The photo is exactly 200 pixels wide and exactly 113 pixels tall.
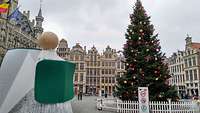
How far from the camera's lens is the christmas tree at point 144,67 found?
15727 millimetres

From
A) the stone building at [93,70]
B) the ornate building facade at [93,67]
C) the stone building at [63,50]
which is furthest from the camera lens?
the stone building at [93,70]

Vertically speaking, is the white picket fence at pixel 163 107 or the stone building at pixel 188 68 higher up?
the stone building at pixel 188 68

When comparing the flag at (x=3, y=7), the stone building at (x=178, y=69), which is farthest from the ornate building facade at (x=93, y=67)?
the flag at (x=3, y=7)

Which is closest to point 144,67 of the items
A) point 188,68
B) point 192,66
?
point 192,66

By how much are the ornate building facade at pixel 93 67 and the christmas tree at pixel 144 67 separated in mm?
49301

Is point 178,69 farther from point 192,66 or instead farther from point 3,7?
point 3,7

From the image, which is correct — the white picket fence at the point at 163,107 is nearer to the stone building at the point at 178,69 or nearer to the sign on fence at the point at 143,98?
the sign on fence at the point at 143,98

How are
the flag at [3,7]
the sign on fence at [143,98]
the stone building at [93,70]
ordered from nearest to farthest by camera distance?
1. the sign on fence at [143,98]
2. the flag at [3,7]
3. the stone building at [93,70]

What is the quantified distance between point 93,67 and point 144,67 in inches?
2063

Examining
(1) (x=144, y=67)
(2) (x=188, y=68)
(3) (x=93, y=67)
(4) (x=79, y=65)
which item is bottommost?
(1) (x=144, y=67)

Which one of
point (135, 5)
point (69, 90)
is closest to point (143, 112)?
point (69, 90)

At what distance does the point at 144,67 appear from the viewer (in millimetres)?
16141

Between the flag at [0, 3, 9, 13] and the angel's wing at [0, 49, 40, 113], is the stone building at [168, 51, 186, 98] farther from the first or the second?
the angel's wing at [0, 49, 40, 113]

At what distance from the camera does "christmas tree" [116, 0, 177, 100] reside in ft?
51.6
